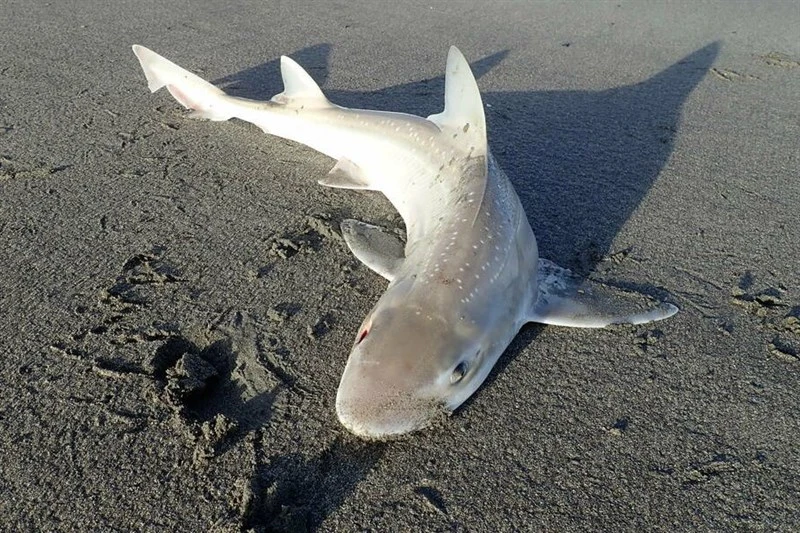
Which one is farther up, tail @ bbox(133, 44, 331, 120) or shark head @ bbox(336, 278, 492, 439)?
tail @ bbox(133, 44, 331, 120)

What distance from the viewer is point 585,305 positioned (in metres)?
2.86

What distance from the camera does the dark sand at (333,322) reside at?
6.89 feet

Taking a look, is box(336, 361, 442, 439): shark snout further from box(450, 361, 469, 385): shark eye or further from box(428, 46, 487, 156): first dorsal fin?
box(428, 46, 487, 156): first dorsal fin

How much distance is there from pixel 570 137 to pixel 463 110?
1601 mm

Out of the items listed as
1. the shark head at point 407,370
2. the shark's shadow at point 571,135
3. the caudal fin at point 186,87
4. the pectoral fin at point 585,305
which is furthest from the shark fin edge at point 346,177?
the shark head at point 407,370

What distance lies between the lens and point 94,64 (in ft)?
17.3

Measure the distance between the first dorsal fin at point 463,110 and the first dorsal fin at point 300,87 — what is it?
1.09 metres

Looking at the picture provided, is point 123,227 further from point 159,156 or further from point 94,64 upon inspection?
point 94,64

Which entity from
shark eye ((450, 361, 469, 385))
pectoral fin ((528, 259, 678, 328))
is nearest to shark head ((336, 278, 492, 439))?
shark eye ((450, 361, 469, 385))

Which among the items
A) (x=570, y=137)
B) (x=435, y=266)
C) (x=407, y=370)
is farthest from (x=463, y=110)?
(x=407, y=370)

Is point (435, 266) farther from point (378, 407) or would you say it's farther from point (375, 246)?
point (378, 407)

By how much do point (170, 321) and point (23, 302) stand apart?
0.68 m

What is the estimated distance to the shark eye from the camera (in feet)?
7.54

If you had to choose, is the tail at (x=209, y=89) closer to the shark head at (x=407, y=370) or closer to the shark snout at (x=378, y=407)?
the shark head at (x=407, y=370)
